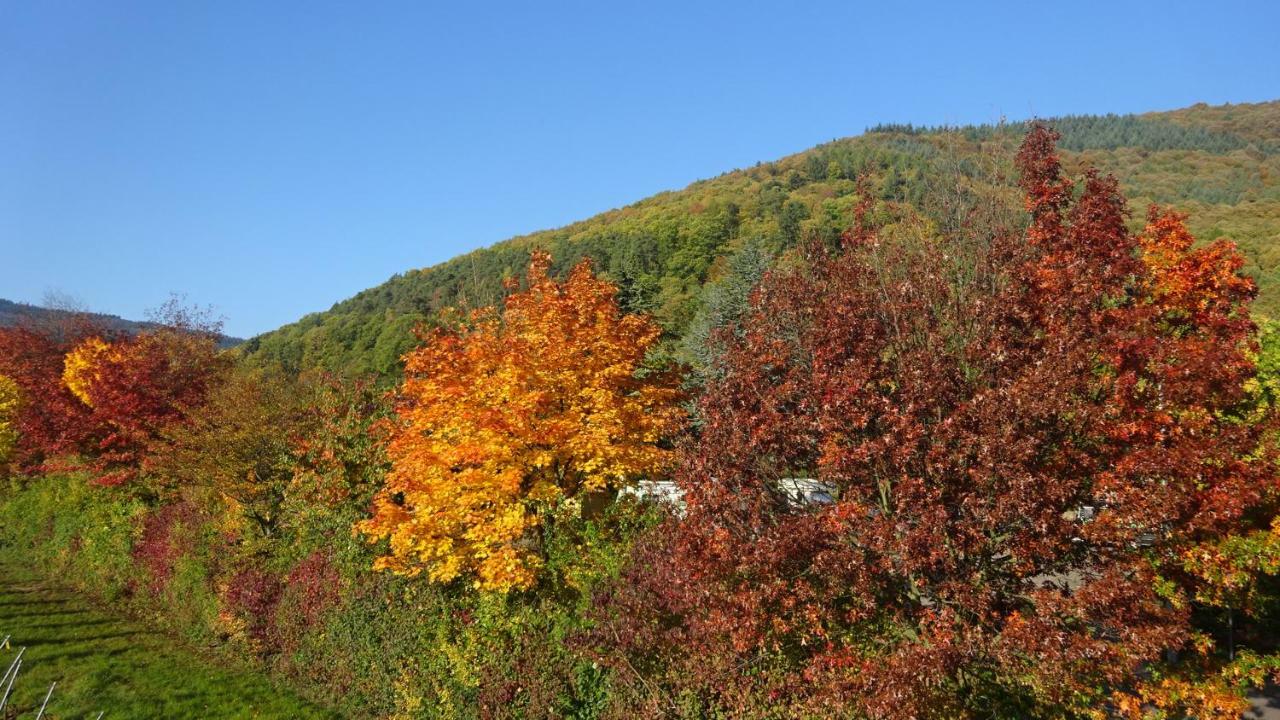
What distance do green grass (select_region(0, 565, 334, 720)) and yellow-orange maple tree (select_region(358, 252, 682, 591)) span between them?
212 inches

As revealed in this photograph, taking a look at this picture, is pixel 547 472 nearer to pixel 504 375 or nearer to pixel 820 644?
pixel 504 375

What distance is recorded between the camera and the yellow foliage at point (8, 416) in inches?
1328

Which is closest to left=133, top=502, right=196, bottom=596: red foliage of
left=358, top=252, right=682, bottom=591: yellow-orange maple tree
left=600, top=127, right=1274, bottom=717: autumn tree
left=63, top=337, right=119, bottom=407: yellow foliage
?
left=63, top=337, right=119, bottom=407: yellow foliage

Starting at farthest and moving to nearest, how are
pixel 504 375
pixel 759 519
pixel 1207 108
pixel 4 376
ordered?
pixel 1207 108 < pixel 4 376 < pixel 504 375 < pixel 759 519

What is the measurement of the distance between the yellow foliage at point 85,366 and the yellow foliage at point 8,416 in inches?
150

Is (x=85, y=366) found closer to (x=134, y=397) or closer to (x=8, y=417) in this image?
(x=8, y=417)

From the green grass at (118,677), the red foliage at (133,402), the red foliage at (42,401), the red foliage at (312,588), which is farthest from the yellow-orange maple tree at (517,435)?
the red foliage at (42,401)

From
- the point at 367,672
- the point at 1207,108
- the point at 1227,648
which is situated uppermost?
the point at 1207,108

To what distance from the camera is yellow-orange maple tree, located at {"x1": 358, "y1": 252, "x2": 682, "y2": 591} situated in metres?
12.4

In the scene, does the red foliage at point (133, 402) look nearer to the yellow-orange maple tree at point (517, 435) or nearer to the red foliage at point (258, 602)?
the red foliage at point (258, 602)

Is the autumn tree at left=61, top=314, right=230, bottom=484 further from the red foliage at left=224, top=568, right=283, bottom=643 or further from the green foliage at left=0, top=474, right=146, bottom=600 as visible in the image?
the red foliage at left=224, top=568, right=283, bottom=643

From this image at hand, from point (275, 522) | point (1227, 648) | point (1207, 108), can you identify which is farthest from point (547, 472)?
point (1207, 108)

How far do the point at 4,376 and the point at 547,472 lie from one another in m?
38.5

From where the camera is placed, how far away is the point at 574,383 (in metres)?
13.1
